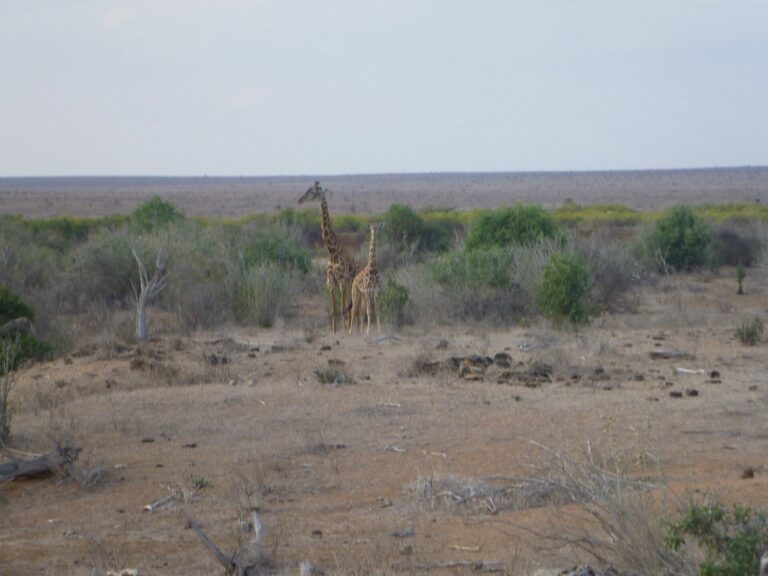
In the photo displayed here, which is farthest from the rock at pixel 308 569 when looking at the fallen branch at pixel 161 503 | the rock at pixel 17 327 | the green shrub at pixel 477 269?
the green shrub at pixel 477 269

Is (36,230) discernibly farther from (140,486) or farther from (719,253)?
(140,486)

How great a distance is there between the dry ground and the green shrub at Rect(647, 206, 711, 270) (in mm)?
14620

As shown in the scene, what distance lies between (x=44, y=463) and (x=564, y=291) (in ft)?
39.9

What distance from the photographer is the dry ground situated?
8.26 metres

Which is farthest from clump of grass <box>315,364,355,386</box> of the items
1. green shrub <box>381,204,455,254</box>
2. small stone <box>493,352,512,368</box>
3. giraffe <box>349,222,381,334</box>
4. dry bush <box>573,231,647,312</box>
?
green shrub <box>381,204,455,254</box>

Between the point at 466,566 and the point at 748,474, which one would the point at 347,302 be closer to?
the point at 748,474

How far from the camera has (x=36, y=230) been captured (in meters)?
36.0

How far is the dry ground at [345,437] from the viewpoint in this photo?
8258mm

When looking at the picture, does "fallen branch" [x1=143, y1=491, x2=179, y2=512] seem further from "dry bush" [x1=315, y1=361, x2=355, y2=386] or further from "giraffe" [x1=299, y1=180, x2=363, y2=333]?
"giraffe" [x1=299, y1=180, x2=363, y2=333]

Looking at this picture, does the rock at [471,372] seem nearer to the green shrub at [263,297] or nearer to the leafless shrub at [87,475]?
the leafless shrub at [87,475]

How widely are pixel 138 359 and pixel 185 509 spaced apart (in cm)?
707

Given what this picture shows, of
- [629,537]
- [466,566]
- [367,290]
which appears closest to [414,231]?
[367,290]

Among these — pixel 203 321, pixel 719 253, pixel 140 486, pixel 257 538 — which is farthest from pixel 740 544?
pixel 719 253

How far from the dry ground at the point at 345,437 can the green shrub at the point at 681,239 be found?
14620mm
